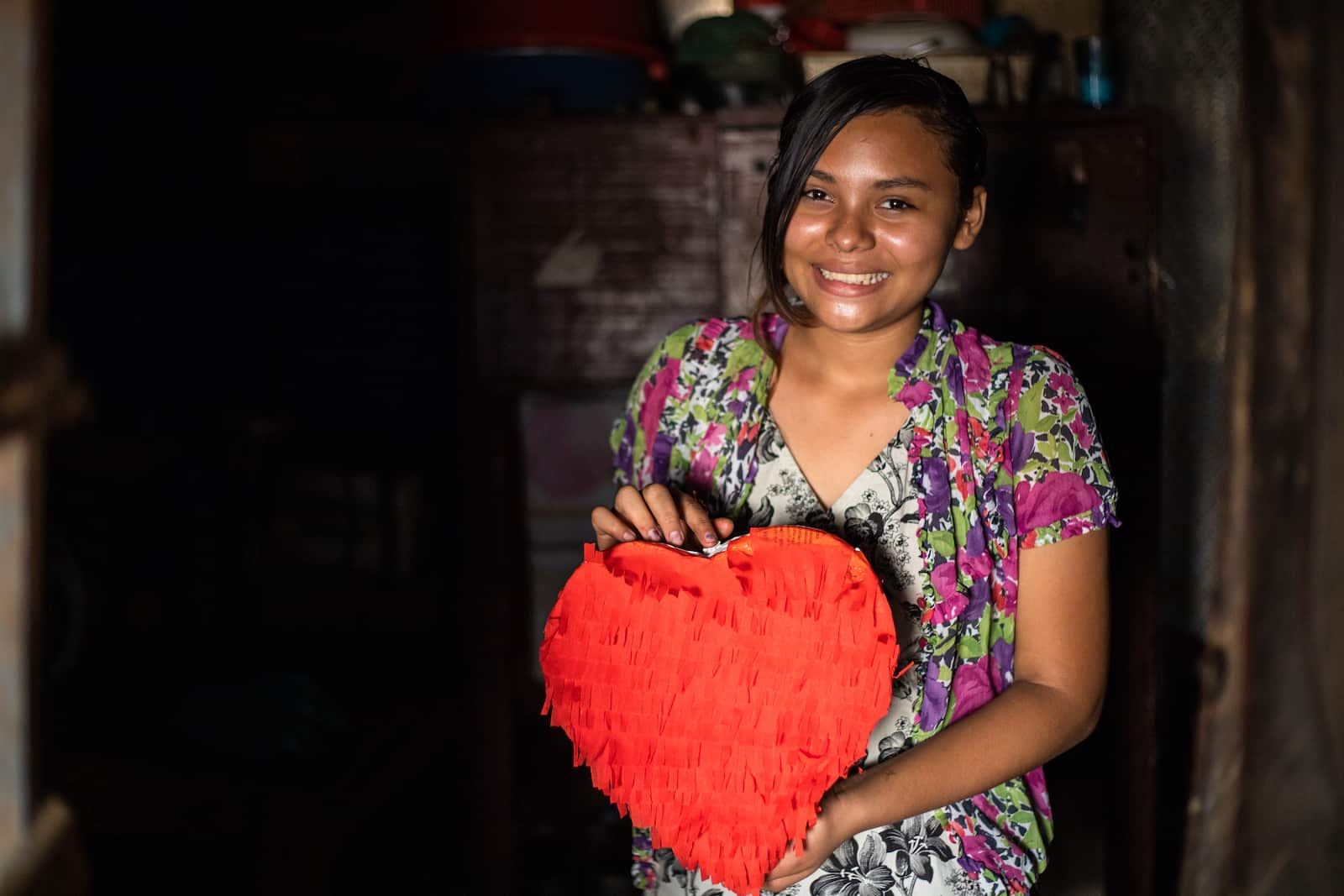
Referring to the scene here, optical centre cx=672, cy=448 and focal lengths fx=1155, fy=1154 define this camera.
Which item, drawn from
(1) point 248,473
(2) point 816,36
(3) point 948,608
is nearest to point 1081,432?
(3) point 948,608

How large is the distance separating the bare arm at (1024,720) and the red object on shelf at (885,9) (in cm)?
148

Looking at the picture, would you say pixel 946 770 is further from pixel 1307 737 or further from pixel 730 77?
pixel 730 77

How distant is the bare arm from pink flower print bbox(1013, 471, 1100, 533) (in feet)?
0.11

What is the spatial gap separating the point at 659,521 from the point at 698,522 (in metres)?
0.05

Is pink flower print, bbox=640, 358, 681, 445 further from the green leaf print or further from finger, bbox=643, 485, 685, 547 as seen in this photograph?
the green leaf print

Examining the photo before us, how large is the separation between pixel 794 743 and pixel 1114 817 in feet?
5.45

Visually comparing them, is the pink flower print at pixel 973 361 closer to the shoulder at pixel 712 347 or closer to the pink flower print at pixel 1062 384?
the pink flower print at pixel 1062 384

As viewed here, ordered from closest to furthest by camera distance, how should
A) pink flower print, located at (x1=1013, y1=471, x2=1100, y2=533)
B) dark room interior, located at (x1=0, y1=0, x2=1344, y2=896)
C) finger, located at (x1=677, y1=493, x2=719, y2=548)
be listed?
finger, located at (x1=677, y1=493, x2=719, y2=548) < pink flower print, located at (x1=1013, y1=471, x2=1100, y2=533) < dark room interior, located at (x1=0, y1=0, x2=1344, y2=896)

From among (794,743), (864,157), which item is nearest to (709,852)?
(794,743)

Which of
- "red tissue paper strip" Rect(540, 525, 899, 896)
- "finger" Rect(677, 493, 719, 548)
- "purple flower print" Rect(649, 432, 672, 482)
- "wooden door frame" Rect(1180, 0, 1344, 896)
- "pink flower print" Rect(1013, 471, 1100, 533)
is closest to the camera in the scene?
"wooden door frame" Rect(1180, 0, 1344, 896)

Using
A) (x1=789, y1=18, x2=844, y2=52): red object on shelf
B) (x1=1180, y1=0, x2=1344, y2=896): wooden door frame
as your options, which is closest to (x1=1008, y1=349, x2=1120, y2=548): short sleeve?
(x1=1180, y1=0, x2=1344, y2=896): wooden door frame

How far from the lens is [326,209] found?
3.54 m

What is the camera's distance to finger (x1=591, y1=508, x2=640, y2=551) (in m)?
1.32

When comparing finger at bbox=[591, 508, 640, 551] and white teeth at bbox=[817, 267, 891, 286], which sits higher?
white teeth at bbox=[817, 267, 891, 286]
